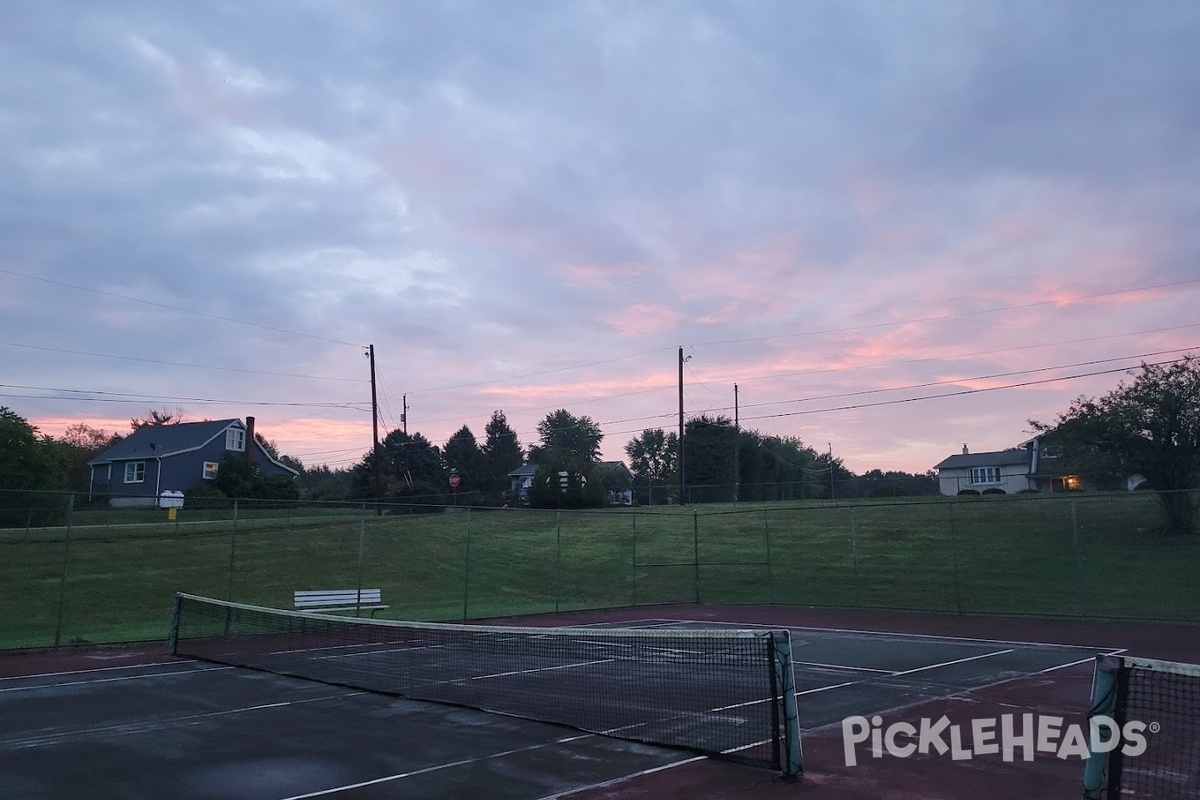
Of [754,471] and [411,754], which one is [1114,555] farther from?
[754,471]

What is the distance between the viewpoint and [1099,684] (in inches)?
206

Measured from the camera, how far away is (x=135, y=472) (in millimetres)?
54312

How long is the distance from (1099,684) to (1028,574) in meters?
22.5

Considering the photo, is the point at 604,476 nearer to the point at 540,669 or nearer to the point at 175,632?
the point at 175,632

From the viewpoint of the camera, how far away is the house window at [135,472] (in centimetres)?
5403

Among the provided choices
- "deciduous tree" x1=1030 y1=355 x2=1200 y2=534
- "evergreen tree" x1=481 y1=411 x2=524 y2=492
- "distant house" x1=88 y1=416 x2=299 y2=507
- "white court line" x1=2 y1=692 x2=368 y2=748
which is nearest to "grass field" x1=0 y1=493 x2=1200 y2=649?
"deciduous tree" x1=1030 y1=355 x2=1200 y2=534

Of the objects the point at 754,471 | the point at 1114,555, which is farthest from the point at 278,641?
the point at 754,471

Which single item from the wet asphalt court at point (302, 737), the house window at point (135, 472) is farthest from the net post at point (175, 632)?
the house window at point (135, 472)

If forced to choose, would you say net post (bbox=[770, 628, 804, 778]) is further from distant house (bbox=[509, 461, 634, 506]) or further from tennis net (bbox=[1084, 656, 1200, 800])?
distant house (bbox=[509, 461, 634, 506])

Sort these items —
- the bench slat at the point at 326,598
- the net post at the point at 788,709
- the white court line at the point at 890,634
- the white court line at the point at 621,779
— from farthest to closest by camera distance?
the bench slat at the point at 326,598 < the white court line at the point at 890,634 < the net post at the point at 788,709 < the white court line at the point at 621,779

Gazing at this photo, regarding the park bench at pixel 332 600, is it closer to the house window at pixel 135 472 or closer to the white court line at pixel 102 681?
the white court line at pixel 102 681

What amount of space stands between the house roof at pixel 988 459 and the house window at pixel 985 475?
13.9 inches

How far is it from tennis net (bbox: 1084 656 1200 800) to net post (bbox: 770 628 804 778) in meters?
2.23

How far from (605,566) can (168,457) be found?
34.9 m
